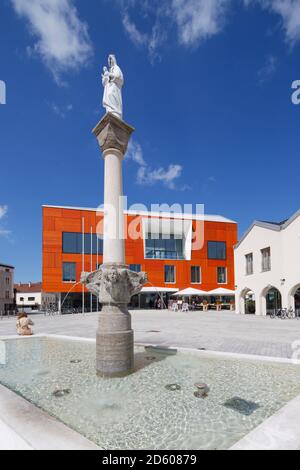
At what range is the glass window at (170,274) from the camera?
143ft

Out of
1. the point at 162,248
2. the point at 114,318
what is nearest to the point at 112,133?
the point at 114,318

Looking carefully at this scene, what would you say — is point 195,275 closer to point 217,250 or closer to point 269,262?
point 217,250

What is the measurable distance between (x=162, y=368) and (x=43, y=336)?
24.7 feet

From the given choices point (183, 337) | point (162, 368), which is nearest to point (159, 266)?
point (183, 337)

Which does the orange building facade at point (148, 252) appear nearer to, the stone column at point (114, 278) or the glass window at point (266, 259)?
the glass window at point (266, 259)

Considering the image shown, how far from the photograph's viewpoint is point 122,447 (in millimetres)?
3705

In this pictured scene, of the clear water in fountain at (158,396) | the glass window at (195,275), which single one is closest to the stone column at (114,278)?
the clear water in fountain at (158,396)

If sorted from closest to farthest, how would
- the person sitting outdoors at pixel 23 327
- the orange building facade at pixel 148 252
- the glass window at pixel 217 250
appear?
the person sitting outdoors at pixel 23 327
the orange building facade at pixel 148 252
the glass window at pixel 217 250

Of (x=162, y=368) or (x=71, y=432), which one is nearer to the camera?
(x=71, y=432)

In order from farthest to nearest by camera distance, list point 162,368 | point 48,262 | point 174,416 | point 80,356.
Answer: point 48,262 → point 80,356 → point 162,368 → point 174,416

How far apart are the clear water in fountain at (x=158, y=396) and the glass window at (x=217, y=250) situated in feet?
125
